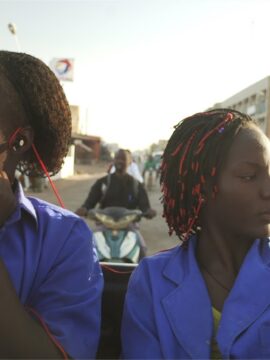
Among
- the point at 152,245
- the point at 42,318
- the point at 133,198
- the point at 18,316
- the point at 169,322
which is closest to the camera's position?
the point at 18,316

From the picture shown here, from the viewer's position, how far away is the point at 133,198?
5172 millimetres

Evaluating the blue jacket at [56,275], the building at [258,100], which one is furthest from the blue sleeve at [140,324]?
the building at [258,100]

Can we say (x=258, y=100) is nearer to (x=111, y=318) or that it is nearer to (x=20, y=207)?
(x=111, y=318)

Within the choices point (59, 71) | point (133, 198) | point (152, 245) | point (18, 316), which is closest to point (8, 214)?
point (18, 316)

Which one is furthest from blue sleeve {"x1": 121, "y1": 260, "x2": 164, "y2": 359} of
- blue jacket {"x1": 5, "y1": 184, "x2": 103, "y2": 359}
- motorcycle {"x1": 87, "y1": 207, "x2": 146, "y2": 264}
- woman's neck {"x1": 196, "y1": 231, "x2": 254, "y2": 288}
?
motorcycle {"x1": 87, "y1": 207, "x2": 146, "y2": 264}

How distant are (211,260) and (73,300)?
541 mm

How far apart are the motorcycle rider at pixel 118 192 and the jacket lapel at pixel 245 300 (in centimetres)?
371

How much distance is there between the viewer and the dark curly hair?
1.38 m

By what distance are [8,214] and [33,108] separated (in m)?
0.37

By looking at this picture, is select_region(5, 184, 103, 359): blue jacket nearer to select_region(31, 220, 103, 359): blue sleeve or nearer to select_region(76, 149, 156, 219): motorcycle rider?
select_region(31, 220, 103, 359): blue sleeve

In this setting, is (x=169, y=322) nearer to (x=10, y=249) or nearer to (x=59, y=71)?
(x=10, y=249)

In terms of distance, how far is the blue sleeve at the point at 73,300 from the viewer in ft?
4.02

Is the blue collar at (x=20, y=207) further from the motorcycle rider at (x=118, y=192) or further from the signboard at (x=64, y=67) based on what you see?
the signboard at (x=64, y=67)

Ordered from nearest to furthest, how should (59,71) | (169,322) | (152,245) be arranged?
(169,322), (152,245), (59,71)
